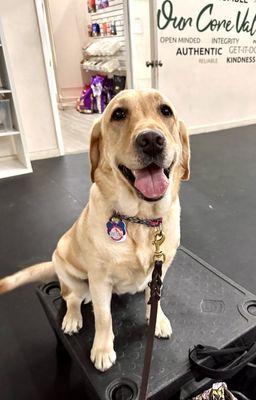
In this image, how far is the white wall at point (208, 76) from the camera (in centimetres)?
354

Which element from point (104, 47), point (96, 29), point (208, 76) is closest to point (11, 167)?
point (208, 76)

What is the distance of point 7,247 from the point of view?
172cm

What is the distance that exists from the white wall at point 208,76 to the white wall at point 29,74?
1.38 metres

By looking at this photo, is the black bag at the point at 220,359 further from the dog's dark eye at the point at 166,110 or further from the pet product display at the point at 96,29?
the pet product display at the point at 96,29

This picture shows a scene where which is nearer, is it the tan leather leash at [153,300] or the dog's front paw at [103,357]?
the tan leather leash at [153,300]

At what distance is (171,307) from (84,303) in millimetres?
306

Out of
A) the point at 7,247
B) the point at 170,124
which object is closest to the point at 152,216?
the point at 170,124

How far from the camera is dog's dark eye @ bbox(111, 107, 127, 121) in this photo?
2.71 feet

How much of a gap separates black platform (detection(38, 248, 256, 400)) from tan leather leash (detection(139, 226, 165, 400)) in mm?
137

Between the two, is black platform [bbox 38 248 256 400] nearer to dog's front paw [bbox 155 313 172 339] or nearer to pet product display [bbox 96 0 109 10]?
dog's front paw [bbox 155 313 172 339]

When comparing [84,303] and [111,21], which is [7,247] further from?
[111,21]

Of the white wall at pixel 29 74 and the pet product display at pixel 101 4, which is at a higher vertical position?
the pet product display at pixel 101 4

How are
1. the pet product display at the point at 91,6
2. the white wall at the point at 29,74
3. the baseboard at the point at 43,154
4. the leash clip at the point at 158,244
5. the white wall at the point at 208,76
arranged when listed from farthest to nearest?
the pet product display at the point at 91,6 → the white wall at the point at 208,76 → the baseboard at the point at 43,154 → the white wall at the point at 29,74 → the leash clip at the point at 158,244

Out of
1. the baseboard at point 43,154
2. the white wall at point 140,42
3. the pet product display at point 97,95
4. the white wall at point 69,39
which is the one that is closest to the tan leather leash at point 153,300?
the baseboard at point 43,154
